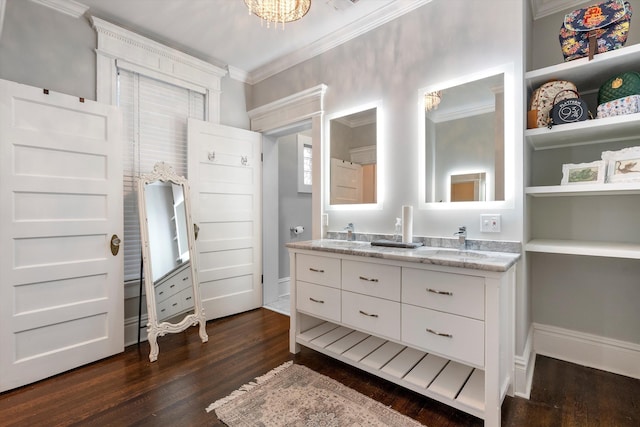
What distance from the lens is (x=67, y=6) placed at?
2.33m

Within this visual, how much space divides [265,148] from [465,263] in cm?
269

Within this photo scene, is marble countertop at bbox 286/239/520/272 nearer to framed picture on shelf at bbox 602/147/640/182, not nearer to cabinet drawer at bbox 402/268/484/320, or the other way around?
cabinet drawer at bbox 402/268/484/320

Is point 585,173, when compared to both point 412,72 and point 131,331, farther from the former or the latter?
point 131,331

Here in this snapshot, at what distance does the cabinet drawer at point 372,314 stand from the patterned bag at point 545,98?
58.1 inches

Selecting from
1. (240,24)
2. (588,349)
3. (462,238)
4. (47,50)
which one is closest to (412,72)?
(462,238)

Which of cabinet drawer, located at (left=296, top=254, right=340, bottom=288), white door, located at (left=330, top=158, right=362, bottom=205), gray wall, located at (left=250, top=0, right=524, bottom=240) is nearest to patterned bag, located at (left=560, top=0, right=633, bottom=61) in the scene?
gray wall, located at (left=250, top=0, right=524, bottom=240)

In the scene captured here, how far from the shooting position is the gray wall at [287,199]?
13.2 ft

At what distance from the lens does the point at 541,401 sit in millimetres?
1769

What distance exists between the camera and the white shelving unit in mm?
1639

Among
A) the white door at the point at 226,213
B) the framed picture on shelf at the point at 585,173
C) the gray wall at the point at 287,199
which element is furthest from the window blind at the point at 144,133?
the framed picture on shelf at the point at 585,173

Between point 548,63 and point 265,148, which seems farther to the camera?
point 265,148

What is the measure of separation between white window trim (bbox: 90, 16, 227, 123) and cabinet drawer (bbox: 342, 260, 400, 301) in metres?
2.35

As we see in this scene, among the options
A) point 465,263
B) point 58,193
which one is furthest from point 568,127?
point 58,193

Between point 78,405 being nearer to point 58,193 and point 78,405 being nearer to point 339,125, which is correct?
point 58,193
